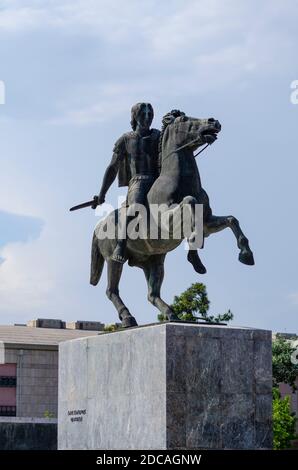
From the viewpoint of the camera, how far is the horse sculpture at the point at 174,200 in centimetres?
1966

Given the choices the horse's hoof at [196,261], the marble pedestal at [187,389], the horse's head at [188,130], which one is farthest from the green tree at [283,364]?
the marble pedestal at [187,389]

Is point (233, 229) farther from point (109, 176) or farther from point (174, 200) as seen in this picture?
point (109, 176)

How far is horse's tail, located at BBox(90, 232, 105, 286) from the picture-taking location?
A: 22.3 m

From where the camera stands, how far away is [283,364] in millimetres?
59406

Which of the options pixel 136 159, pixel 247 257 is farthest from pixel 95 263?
pixel 247 257

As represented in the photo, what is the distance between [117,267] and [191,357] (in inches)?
141

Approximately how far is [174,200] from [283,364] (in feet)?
133

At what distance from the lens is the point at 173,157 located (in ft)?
66.7

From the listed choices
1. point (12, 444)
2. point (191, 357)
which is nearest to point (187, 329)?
point (191, 357)

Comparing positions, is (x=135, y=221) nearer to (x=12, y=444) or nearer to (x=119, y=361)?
(x=119, y=361)

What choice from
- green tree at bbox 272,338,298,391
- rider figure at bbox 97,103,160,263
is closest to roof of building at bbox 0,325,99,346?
green tree at bbox 272,338,298,391

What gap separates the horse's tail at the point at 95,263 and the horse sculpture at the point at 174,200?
2.53 feet

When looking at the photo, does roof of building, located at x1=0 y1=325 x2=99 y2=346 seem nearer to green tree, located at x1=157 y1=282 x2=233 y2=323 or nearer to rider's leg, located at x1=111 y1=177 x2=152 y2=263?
green tree, located at x1=157 y1=282 x2=233 y2=323

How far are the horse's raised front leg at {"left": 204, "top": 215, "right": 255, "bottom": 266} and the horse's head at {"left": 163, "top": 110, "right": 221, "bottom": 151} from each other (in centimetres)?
130
